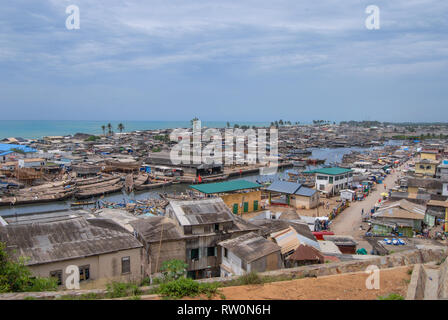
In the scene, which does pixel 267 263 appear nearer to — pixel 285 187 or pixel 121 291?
pixel 121 291

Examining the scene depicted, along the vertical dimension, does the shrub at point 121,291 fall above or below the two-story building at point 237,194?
above

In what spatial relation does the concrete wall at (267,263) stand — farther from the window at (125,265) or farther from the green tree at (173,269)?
Answer: the window at (125,265)

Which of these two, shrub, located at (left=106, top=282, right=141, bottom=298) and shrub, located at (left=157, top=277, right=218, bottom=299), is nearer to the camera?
shrub, located at (left=157, top=277, right=218, bottom=299)

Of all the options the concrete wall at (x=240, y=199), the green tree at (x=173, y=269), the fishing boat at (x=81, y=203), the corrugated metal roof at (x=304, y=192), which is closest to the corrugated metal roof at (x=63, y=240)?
the green tree at (x=173, y=269)

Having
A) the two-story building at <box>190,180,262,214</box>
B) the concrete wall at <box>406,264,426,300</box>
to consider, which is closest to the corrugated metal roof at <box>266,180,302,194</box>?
the two-story building at <box>190,180,262,214</box>

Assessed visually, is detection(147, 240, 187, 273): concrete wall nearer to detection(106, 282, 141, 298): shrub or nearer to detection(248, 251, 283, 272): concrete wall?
detection(248, 251, 283, 272): concrete wall
